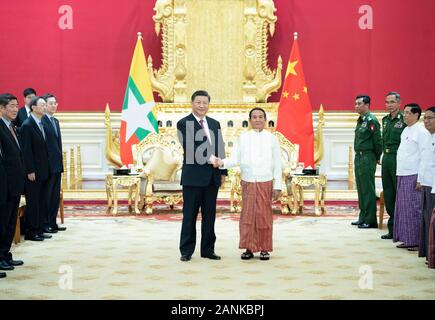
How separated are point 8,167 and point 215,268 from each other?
1920 mm

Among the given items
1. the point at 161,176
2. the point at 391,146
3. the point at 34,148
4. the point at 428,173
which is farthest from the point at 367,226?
the point at 34,148

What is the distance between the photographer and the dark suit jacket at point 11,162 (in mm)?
6094

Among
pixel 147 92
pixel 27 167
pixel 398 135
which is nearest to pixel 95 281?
pixel 27 167

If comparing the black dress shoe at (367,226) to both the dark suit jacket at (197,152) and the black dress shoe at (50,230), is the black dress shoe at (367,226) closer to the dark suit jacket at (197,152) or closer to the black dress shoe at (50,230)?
the dark suit jacket at (197,152)

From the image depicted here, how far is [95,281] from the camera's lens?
568 centimetres

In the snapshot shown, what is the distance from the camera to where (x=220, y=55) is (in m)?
12.3

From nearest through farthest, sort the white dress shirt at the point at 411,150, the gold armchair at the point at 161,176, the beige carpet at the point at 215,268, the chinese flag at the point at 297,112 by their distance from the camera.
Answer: the beige carpet at the point at 215,268
the white dress shirt at the point at 411,150
the gold armchair at the point at 161,176
the chinese flag at the point at 297,112

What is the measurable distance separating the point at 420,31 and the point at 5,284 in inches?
361

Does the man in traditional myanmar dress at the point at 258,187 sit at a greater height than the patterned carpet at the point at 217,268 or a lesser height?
greater

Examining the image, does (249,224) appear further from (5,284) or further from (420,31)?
(420,31)

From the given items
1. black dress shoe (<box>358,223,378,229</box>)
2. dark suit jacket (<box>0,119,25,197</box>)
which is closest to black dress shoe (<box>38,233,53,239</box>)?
dark suit jacket (<box>0,119,25,197</box>)

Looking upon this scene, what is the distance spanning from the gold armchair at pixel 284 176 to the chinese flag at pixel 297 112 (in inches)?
34.0

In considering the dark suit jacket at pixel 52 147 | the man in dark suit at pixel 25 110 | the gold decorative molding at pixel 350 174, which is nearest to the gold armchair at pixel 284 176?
the gold decorative molding at pixel 350 174

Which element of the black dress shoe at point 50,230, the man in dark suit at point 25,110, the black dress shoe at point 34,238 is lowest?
the black dress shoe at point 34,238
